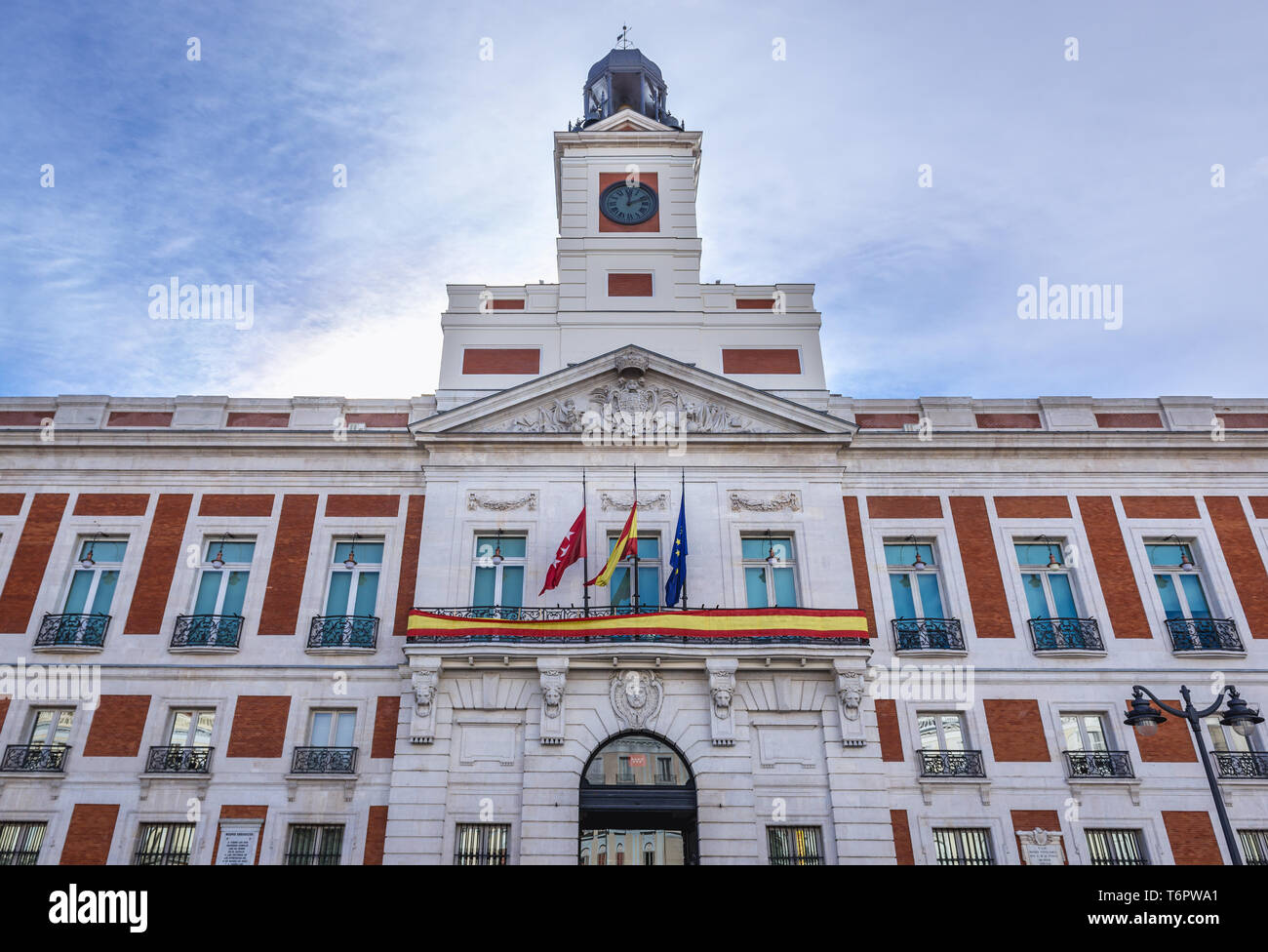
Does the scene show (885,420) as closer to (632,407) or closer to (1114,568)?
(1114,568)

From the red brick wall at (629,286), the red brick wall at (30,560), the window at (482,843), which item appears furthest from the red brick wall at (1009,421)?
the red brick wall at (30,560)

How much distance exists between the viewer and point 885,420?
21.8m

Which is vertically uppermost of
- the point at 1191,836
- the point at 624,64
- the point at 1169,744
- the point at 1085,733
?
the point at 624,64

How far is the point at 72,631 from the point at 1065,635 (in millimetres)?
22036

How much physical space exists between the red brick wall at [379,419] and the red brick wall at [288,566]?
2.31 metres

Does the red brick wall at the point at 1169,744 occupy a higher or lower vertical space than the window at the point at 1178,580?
lower

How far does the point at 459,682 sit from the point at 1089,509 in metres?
15.3

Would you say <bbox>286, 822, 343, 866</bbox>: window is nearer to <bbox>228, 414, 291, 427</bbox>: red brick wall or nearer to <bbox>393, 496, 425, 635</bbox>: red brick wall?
<bbox>393, 496, 425, 635</bbox>: red brick wall

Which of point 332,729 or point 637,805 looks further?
point 332,729

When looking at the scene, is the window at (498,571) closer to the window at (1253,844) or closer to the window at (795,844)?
the window at (795,844)

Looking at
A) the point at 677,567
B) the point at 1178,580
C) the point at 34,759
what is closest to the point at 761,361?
the point at 677,567

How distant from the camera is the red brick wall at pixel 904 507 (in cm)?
2062
